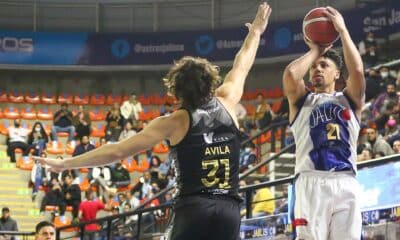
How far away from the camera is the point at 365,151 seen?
11758 mm

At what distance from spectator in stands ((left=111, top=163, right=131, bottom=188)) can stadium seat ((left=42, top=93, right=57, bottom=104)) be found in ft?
18.5

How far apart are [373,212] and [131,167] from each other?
14.0 metres

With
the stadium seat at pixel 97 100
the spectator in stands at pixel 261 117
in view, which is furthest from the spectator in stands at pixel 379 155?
the stadium seat at pixel 97 100

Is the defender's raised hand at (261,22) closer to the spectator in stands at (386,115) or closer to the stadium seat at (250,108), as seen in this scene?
the spectator in stands at (386,115)

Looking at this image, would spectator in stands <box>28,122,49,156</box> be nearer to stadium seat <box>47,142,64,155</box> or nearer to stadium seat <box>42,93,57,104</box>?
stadium seat <box>47,142,64,155</box>

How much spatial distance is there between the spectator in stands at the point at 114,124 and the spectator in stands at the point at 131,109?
18 cm

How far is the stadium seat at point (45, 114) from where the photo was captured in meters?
23.8

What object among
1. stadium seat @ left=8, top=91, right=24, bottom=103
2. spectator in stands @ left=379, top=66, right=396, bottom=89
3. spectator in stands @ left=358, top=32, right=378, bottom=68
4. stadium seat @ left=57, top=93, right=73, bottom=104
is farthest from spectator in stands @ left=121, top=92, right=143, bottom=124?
spectator in stands @ left=379, top=66, right=396, bottom=89

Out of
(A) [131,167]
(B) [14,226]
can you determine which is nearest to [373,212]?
(B) [14,226]

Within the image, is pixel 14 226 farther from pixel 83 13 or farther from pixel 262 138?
pixel 83 13

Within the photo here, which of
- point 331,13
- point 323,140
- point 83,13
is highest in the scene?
point 83,13

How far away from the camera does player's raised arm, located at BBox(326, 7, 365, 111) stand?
5988 mm

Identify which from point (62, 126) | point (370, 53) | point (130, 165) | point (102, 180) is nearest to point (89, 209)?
point (102, 180)

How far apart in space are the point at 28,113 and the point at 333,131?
18.9m
